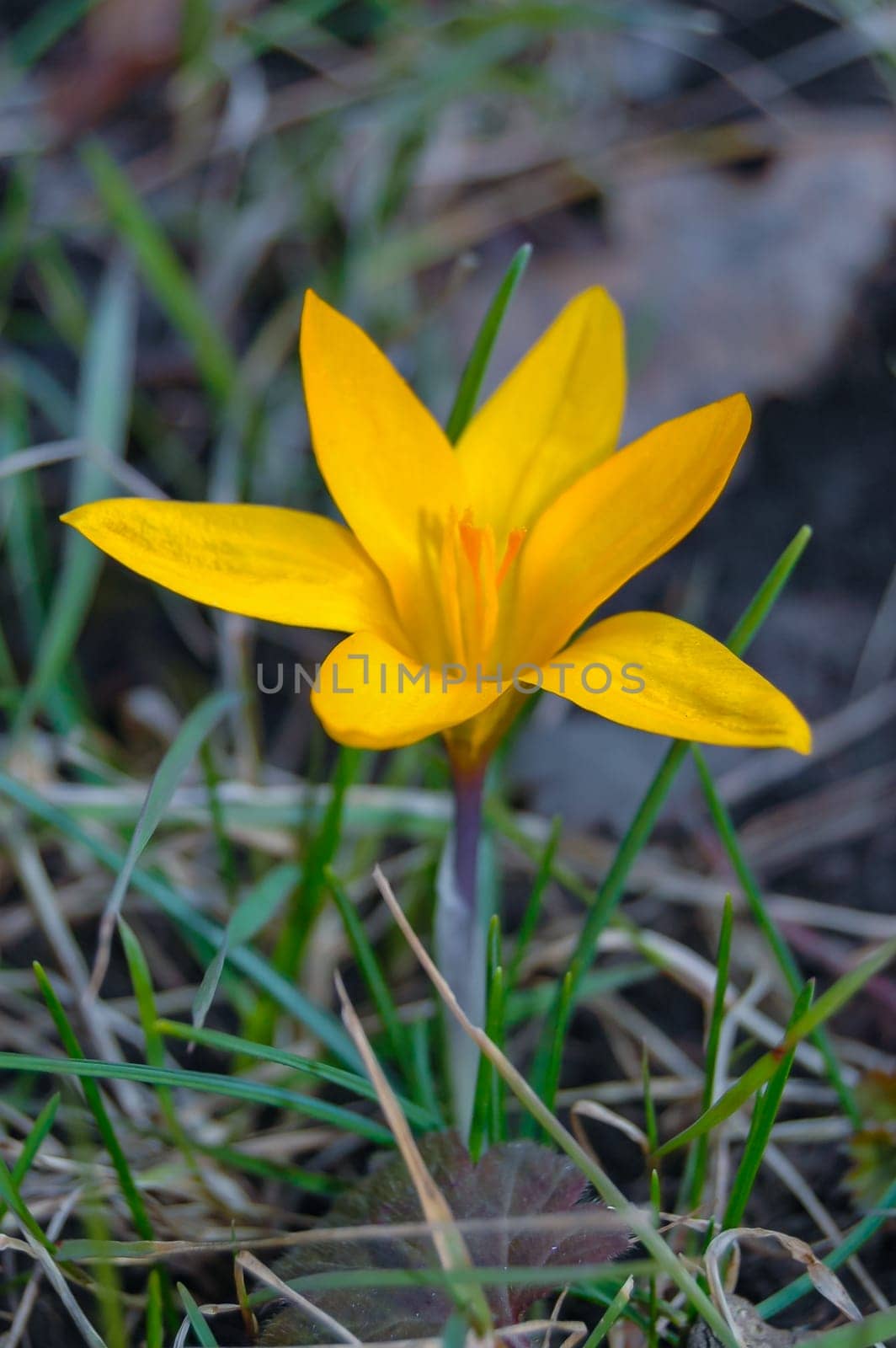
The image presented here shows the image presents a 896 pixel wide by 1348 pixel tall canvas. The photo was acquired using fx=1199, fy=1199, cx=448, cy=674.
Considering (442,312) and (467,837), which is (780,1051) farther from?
(442,312)

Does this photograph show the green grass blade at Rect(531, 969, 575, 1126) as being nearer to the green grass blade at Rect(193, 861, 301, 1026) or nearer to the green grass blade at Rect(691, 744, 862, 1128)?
the green grass blade at Rect(691, 744, 862, 1128)

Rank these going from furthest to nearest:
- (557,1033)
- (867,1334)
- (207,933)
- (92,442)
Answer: (92,442) → (207,933) → (557,1033) → (867,1334)

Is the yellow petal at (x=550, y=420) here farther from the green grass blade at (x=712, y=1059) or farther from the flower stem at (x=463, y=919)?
the green grass blade at (x=712, y=1059)

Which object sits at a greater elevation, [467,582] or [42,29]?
[42,29]

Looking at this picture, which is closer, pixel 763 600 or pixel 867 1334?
pixel 867 1334

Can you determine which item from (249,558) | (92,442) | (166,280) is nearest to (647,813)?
(249,558)

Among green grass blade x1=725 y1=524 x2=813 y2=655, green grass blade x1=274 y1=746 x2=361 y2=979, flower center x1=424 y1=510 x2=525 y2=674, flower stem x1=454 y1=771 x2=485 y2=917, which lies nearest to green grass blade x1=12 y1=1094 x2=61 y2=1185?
green grass blade x1=274 y1=746 x2=361 y2=979

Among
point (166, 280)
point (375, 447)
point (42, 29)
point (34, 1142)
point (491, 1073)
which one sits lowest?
point (34, 1142)
